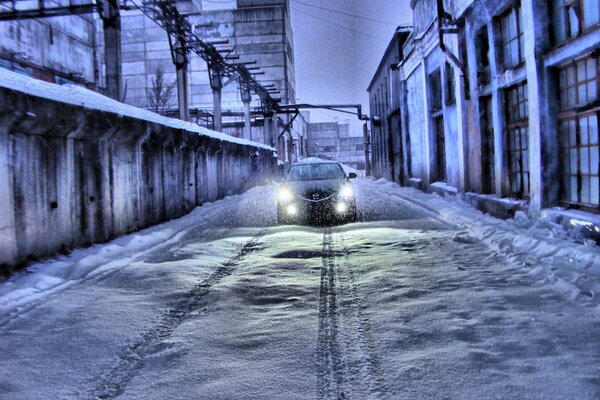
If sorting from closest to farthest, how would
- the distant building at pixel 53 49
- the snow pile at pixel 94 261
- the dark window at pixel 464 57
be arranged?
the snow pile at pixel 94 261 < the dark window at pixel 464 57 < the distant building at pixel 53 49

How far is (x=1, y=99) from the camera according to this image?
592 cm

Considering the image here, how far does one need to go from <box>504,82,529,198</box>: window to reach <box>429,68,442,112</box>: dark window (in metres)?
6.45

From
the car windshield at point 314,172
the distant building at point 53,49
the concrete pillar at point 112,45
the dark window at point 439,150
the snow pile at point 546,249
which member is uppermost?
the distant building at point 53,49

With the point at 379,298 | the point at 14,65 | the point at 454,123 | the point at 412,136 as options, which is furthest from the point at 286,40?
the point at 379,298

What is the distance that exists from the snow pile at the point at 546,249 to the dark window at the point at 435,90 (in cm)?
756

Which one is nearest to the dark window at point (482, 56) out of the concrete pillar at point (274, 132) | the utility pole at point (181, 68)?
the utility pole at point (181, 68)

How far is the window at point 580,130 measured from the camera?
7.51 metres

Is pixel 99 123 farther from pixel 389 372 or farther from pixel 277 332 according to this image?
pixel 389 372

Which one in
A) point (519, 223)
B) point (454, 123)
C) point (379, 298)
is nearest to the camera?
point (379, 298)

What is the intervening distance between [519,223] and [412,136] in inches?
566

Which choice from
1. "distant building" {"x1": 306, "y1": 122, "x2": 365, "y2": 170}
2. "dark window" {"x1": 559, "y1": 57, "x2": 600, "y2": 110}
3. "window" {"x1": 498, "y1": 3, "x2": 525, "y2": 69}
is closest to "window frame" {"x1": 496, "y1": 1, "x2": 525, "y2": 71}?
"window" {"x1": 498, "y1": 3, "x2": 525, "y2": 69}

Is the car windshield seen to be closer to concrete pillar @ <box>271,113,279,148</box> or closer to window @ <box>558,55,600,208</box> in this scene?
window @ <box>558,55,600,208</box>

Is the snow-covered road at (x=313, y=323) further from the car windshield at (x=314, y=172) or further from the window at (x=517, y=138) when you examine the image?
the car windshield at (x=314, y=172)

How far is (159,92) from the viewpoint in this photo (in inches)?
2136
